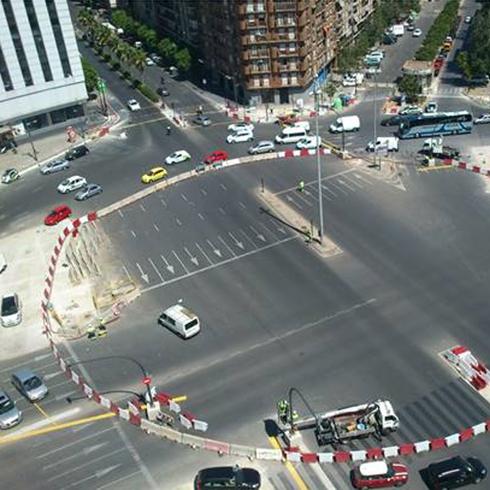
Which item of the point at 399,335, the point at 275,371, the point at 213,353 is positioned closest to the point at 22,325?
the point at 213,353

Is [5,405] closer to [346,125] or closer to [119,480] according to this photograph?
[119,480]

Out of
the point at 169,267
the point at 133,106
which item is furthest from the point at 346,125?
the point at 169,267

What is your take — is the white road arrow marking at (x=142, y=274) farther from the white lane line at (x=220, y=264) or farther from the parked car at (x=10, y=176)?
the parked car at (x=10, y=176)

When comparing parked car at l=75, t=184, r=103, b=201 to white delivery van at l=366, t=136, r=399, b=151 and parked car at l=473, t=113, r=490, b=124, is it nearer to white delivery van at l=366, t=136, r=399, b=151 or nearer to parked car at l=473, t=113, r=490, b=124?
white delivery van at l=366, t=136, r=399, b=151

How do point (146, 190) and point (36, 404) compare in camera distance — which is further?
point (146, 190)

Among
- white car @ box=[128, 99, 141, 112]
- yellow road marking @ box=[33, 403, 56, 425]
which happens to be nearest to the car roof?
yellow road marking @ box=[33, 403, 56, 425]

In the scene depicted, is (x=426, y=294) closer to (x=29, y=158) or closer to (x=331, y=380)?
(x=331, y=380)
